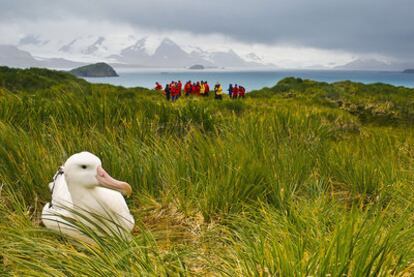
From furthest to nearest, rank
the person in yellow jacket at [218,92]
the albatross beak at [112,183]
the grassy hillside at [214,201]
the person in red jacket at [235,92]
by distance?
the person in red jacket at [235,92] < the person in yellow jacket at [218,92] < the albatross beak at [112,183] < the grassy hillside at [214,201]

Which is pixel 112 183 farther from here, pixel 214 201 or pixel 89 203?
pixel 214 201

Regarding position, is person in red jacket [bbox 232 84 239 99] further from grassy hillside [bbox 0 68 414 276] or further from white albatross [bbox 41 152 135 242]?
white albatross [bbox 41 152 135 242]

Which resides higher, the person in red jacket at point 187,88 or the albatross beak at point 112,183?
the person in red jacket at point 187,88

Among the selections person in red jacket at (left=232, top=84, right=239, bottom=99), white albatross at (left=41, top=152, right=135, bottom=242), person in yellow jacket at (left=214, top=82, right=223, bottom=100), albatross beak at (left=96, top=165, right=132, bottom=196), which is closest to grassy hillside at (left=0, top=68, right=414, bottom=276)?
white albatross at (left=41, top=152, right=135, bottom=242)

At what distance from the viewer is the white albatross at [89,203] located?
213cm

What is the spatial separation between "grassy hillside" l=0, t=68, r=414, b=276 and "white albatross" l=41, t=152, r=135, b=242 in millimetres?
107

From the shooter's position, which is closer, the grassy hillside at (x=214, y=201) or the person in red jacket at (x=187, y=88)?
the grassy hillside at (x=214, y=201)

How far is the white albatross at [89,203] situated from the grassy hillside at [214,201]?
11cm

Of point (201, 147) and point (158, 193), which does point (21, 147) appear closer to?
point (158, 193)

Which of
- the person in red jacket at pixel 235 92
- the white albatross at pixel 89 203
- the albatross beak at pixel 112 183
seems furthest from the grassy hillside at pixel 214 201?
the person in red jacket at pixel 235 92

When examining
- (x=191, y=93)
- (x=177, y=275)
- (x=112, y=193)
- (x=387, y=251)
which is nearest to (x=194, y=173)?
(x=112, y=193)

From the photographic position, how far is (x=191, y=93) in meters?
18.8

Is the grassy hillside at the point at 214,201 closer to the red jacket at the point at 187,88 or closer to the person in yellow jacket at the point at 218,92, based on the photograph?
the person in yellow jacket at the point at 218,92

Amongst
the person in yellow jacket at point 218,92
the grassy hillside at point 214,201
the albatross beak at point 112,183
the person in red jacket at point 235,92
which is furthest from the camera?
the person in red jacket at point 235,92
